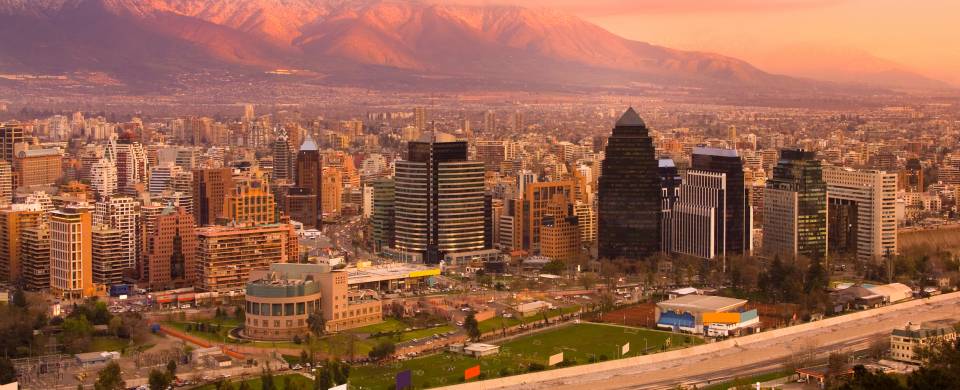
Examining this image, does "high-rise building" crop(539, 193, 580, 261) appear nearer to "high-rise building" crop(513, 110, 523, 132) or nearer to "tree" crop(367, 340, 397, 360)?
"tree" crop(367, 340, 397, 360)

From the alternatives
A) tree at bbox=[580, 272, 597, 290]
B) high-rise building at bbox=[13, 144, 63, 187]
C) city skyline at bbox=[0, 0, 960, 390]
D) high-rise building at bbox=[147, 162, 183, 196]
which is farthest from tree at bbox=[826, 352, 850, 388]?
high-rise building at bbox=[13, 144, 63, 187]

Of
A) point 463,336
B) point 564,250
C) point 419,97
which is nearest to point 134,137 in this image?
point 419,97

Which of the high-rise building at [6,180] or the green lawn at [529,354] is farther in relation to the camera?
the high-rise building at [6,180]

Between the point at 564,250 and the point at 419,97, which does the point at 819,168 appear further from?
the point at 419,97

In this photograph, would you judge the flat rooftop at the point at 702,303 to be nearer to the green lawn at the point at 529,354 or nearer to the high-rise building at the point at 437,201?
the green lawn at the point at 529,354

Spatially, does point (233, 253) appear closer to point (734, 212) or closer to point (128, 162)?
point (734, 212)

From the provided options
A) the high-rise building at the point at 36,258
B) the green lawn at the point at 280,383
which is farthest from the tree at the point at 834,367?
the high-rise building at the point at 36,258
